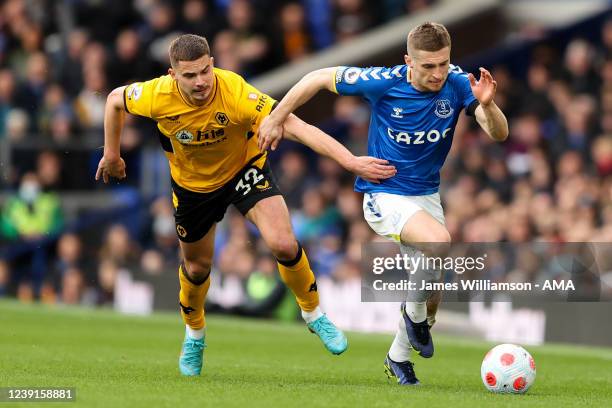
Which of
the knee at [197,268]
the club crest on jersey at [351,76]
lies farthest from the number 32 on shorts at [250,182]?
the club crest on jersey at [351,76]

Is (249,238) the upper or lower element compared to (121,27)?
lower

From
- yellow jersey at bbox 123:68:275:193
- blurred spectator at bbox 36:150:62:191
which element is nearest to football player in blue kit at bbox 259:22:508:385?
yellow jersey at bbox 123:68:275:193

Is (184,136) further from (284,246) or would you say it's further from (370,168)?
(370,168)

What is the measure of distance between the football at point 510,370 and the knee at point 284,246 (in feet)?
5.30

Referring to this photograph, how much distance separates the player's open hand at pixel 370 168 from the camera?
9.37 m

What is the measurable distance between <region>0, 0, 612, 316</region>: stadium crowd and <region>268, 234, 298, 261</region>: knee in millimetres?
5866

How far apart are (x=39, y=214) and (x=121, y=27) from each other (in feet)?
15.0

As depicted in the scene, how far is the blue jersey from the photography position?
9.77m

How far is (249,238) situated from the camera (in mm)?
19797

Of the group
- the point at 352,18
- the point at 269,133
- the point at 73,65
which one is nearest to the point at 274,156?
the point at 352,18

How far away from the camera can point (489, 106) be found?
9172 millimetres

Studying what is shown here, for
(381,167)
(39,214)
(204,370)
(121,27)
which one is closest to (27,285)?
(39,214)

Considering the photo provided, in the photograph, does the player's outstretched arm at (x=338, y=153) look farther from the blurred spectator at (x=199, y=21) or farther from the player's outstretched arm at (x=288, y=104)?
the blurred spectator at (x=199, y=21)

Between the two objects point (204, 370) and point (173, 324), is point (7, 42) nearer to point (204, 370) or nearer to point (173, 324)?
point (173, 324)
